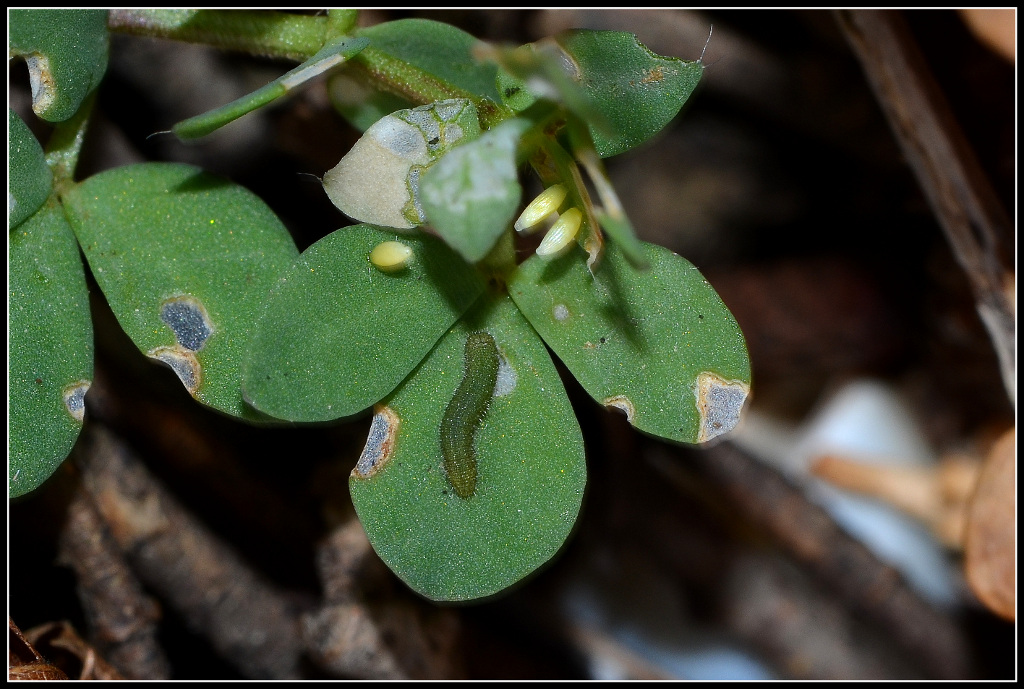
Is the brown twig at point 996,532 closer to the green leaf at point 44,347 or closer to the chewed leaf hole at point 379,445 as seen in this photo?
the chewed leaf hole at point 379,445

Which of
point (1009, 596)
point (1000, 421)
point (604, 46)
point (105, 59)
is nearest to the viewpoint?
point (604, 46)

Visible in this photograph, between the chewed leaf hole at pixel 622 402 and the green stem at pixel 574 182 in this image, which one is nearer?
the green stem at pixel 574 182

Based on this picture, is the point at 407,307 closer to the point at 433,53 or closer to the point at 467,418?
the point at 467,418

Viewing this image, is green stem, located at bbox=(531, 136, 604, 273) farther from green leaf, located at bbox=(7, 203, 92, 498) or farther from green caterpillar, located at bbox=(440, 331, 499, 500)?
green leaf, located at bbox=(7, 203, 92, 498)

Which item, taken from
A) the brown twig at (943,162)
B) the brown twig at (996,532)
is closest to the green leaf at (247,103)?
the brown twig at (943,162)

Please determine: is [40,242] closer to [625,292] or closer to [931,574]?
[625,292]

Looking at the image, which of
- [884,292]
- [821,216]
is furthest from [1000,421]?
[821,216]
